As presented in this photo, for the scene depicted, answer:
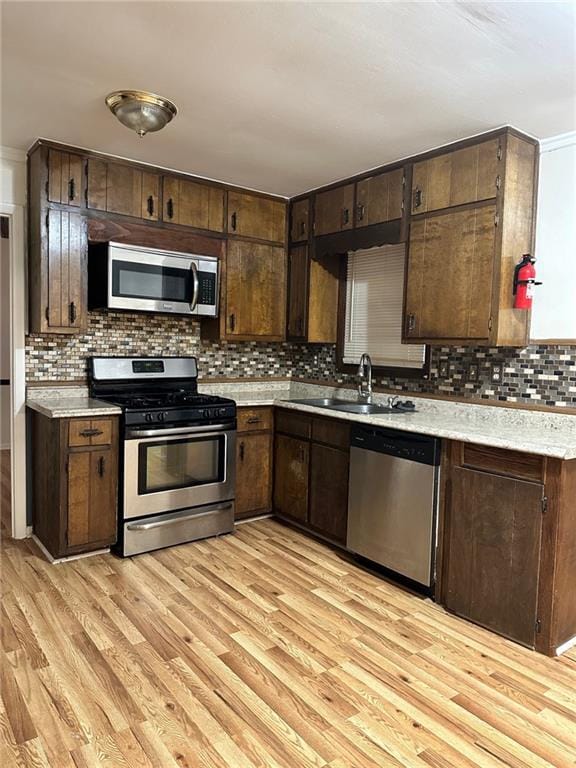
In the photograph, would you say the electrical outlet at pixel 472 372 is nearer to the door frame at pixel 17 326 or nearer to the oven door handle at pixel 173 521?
the oven door handle at pixel 173 521

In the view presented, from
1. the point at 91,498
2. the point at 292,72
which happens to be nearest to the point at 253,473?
the point at 91,498

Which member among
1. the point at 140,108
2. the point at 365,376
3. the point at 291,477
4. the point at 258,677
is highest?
the point at 140,108

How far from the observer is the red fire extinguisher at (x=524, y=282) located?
2.85 m

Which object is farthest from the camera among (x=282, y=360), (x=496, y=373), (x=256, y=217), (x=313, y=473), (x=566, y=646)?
(x=282, y=360)

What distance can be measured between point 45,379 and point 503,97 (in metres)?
3.03

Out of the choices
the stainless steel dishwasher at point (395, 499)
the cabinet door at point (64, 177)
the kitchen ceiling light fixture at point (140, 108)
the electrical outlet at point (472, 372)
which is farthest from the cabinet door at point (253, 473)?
the kitchen ceiling light fixture at point (140, 108)

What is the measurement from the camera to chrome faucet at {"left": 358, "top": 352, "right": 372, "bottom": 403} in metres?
3.86

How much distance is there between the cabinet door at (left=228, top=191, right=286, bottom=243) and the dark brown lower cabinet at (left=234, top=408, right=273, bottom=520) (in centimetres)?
134

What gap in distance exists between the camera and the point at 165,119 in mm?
2691

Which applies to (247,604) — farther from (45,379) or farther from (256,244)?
(256,244)

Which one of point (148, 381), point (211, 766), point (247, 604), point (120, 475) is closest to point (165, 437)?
point (120, 475)

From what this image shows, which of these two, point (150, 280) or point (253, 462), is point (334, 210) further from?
point (253, 462)

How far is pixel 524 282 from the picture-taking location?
2.86m

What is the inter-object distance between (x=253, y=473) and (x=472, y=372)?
168 cm
